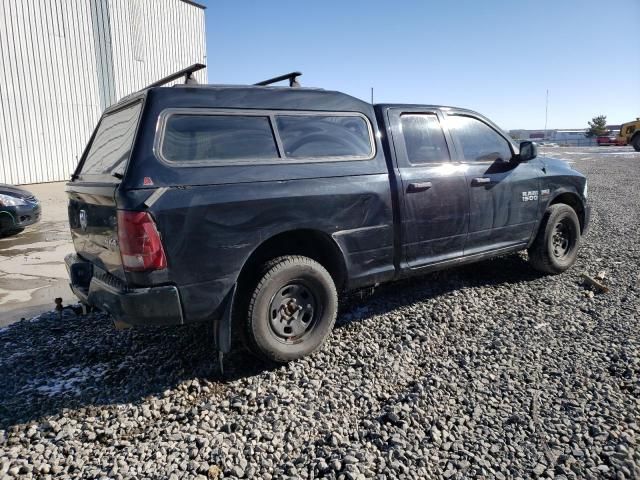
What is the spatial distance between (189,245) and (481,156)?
3.13m

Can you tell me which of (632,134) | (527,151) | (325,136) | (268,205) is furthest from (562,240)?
(632,134)

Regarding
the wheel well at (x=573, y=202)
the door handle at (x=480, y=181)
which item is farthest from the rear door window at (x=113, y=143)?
the wheel well at (x=573, y=202)

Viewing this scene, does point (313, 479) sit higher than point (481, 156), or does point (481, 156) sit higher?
point (481, 156)

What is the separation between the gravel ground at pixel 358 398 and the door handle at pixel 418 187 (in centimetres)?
116

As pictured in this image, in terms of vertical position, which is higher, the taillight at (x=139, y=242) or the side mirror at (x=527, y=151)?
the side mirror at (x=527, y=151)

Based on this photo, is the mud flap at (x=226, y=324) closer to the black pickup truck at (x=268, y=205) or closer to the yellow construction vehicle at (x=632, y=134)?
the black pickup truck at (x=268, y=205)

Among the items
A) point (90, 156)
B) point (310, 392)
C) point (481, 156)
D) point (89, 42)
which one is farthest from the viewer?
point (89, 42)

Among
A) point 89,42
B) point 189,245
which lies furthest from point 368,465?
point 89,42

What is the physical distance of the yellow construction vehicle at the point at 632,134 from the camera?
31203 millimetres

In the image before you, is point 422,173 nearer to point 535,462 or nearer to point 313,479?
point 535,462

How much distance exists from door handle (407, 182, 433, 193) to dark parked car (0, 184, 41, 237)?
7076 mm

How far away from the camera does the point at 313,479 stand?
224cm

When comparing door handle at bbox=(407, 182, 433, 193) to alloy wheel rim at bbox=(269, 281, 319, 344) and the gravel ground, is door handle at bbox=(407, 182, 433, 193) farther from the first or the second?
alloy wheel rim at bbox=(269, 281, 319, 344)

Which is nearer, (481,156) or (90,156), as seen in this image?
(90,156)
